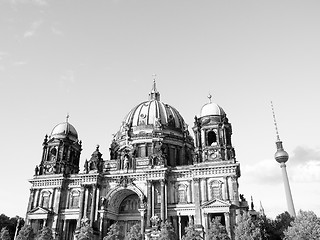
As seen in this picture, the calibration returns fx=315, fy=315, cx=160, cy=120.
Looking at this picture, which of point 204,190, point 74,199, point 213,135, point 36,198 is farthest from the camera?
point 36,198

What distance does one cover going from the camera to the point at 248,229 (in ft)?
126

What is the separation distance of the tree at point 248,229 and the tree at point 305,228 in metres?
3.53

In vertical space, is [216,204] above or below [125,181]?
below

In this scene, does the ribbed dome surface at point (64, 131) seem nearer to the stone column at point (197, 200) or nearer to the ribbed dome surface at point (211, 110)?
the ribbed dome surface at point (211, 110)

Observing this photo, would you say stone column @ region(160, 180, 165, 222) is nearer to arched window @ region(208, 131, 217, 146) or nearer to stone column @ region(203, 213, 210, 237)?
stone column @ region(203, 213, 210, 237)

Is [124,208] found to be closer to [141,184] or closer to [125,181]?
[125,181]

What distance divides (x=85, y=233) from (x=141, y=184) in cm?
Result: 1235

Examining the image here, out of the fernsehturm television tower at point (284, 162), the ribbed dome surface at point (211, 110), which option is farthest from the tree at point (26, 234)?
the fernsehturm television tower at point (284, 162)

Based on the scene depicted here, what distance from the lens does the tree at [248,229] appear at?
38000 millimetres

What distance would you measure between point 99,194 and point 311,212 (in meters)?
33.5

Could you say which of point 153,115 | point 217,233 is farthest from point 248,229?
point 153,115

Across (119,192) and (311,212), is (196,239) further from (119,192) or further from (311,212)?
(119,192)

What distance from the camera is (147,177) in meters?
53.4

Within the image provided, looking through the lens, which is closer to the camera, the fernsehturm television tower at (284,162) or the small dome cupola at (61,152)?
the small dome cupola at (61,152)
